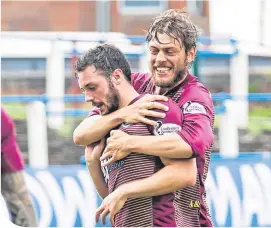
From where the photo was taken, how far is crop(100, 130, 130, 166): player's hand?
3209mm

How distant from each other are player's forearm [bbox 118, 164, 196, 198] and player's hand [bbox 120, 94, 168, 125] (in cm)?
18

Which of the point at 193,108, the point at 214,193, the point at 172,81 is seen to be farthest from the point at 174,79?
the point at 214,193

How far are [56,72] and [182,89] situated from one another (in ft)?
22.8

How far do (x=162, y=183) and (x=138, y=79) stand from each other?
1.74ft

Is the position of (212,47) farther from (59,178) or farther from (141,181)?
(141,181)

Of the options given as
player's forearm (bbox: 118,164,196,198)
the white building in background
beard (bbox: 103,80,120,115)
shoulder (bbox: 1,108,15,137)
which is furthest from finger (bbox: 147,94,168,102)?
the white building in background

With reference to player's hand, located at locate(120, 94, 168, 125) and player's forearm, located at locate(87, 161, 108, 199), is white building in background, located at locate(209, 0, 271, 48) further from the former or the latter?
player's hand, located at locate(120, 94, 168, 125)

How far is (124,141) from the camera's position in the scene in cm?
321

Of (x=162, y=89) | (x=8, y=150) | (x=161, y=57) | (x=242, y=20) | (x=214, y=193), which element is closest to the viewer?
(x=161, y=57)

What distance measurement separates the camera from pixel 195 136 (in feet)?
10.4

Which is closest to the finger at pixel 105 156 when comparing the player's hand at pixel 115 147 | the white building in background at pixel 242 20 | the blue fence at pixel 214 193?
the player's hand at pixel 115 147

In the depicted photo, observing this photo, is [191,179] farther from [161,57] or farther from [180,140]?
[161,57]

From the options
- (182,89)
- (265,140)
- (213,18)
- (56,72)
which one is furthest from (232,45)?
(182,89)

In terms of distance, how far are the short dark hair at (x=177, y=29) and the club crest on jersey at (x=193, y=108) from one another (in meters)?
0.19
